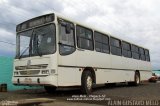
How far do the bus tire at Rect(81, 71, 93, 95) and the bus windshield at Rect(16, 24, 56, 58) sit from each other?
98.7 inches

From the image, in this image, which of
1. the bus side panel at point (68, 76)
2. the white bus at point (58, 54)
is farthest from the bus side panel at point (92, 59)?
the bus side panel at point (68, 76)

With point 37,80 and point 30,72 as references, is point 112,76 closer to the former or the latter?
point 30,72

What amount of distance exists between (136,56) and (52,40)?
1261 cm

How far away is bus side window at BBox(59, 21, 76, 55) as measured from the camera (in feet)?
A: 41.4

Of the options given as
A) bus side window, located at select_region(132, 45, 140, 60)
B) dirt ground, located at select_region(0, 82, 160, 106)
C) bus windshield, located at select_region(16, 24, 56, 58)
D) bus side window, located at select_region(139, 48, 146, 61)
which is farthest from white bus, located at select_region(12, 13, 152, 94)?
bus side window, located at select_region(139, 48, 146, 61)

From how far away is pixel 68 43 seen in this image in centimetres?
1312

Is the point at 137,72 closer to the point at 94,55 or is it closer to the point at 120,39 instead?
the point at 120,39

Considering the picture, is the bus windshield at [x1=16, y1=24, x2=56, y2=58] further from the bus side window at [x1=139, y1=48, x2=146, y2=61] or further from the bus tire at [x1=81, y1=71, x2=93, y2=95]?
the bus side window at [x1=139, y1=48, x2=146, y2=61]

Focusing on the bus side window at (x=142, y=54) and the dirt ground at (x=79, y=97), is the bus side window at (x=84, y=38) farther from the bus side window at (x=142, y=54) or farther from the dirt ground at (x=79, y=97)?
the bus side window at (x=142, y=54)

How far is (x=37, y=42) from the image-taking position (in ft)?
42.5

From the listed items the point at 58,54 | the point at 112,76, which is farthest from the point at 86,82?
the point at 112,76

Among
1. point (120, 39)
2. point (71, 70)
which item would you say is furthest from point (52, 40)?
point (120, 39)

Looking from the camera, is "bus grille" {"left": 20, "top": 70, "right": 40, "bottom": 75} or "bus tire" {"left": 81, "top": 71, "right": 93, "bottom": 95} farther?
"bus tire" {"left": 81, "top": 71, "right": 93, "bottom": 95}

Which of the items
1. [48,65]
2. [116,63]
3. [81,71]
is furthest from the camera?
[116,63]
